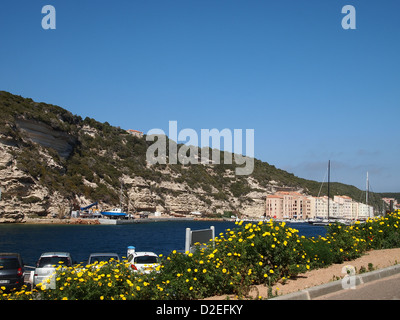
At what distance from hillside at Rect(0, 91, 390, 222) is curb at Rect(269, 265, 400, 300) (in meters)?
83.5

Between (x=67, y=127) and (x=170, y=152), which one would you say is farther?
(x=170, y=152)

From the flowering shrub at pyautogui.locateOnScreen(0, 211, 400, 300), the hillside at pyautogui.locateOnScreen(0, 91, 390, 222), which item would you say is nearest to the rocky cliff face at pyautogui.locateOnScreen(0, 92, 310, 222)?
the hillside at pyautogui.locateOnScreen(0, 91, 390, 222)

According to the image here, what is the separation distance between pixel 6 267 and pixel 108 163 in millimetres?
118881

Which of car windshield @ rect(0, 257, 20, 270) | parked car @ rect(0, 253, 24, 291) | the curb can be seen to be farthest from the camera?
car windshield @ rect(0, 257, 20, 270)

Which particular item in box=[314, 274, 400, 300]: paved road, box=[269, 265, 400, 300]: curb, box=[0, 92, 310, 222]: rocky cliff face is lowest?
box=[314, 274, 400, 300]: paved road

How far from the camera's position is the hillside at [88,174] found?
3467 inches

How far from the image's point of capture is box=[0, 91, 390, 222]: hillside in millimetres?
88062

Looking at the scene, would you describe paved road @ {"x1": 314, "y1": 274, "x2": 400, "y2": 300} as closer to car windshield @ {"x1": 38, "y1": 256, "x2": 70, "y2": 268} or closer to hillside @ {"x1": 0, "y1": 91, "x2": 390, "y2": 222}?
car windshield @ {"x1": 38, "y1": 256, "x2": 70, "y2": 268}

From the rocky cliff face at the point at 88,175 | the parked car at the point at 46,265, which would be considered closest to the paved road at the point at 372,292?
the parked car at the point at 46,265

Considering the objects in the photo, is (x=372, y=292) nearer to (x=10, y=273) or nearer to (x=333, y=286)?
(x=333, y=286)
